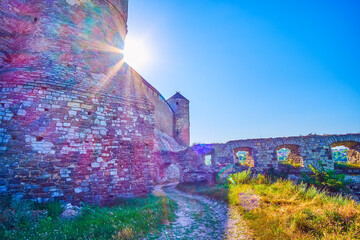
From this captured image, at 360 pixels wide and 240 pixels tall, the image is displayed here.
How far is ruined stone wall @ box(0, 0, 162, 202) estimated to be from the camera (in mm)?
5398

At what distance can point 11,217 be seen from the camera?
12.4 feet

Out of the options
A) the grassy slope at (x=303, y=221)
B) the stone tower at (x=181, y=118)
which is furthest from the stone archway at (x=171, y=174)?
the grassy slope at (x=303, y=221)

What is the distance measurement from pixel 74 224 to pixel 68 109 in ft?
12.7

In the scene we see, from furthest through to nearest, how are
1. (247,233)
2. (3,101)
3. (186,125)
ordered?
(186,125)
(3,101)
(247,233)

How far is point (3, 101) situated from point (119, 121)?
3.57 m

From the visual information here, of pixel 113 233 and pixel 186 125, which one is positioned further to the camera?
pixel 186 125

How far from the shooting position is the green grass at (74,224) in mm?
3435

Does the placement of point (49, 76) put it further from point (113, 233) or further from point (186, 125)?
point (186, 125)

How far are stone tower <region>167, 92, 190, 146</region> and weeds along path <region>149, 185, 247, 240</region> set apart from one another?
22352mm

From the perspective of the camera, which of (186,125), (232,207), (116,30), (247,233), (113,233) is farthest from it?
(186,125)

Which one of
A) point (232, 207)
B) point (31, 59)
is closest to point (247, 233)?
point (232, 207)

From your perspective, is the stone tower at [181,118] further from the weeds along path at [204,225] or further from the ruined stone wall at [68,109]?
the weeds along path at [204,225]

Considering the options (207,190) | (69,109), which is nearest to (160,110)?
(207,190)

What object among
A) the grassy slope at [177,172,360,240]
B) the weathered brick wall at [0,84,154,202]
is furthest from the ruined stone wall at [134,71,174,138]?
the grassy slope at [177,172,360,240]
